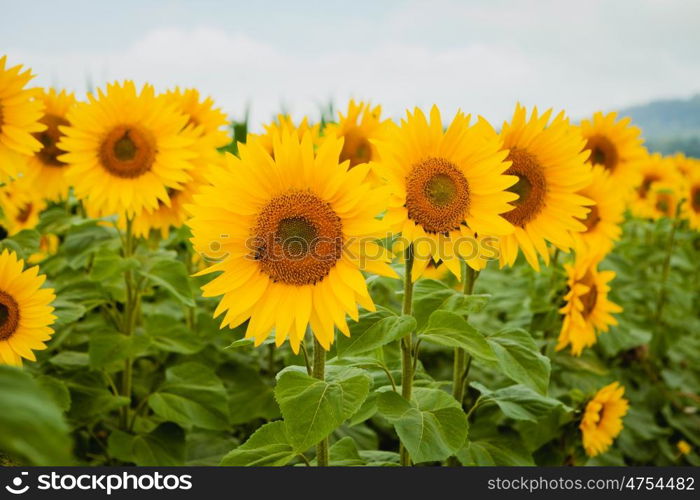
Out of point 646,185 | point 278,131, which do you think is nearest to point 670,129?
point 646,185

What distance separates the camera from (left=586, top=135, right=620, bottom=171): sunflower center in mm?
3730

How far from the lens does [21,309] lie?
6.47 feet

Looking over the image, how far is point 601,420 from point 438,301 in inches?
53.5

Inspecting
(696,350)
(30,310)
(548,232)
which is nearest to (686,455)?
(696,350)

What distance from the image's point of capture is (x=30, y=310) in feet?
6.48

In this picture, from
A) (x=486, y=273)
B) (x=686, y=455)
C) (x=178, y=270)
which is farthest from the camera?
(x=486, y=273)

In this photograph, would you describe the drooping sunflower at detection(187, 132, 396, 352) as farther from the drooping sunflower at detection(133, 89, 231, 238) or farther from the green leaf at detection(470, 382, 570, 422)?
the drooping sunflower at detection(133, 89, 231, 238)

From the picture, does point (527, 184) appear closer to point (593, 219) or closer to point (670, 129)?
point (593, 219)

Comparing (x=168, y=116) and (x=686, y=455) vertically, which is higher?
(x=168, y=116)

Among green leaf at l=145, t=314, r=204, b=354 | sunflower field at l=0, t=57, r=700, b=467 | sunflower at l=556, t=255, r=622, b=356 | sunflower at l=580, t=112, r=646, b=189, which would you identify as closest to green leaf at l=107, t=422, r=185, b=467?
sunflower field at l=0, t=57, r=700, b=467

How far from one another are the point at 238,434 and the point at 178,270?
104 centimetres

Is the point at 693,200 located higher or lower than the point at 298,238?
higher

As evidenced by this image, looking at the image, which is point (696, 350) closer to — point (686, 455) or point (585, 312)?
point (686, 455)

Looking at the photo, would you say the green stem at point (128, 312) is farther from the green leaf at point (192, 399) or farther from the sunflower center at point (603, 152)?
the sunflower center at point (603, 152)
